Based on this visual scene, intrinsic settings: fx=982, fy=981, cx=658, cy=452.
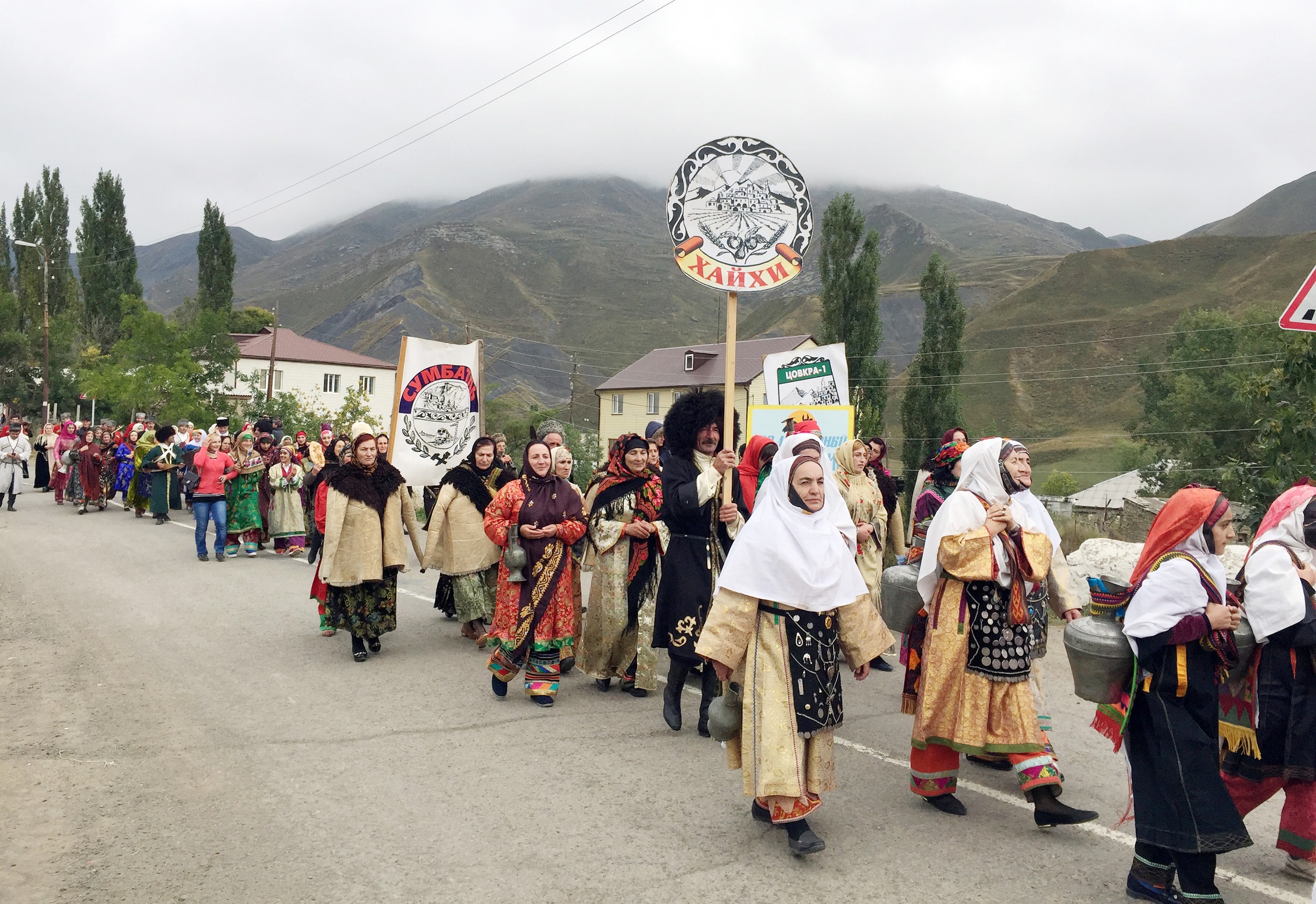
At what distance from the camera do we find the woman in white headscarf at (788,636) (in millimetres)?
4246

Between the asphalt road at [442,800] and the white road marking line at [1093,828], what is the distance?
2 cm

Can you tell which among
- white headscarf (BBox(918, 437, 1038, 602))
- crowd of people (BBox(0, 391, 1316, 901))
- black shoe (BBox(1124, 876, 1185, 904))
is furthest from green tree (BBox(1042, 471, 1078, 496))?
black shoe (BBox(1124, 876, 1185, 904))

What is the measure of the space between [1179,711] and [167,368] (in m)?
30.6

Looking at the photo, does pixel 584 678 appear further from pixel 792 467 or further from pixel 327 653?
pixel 792 467

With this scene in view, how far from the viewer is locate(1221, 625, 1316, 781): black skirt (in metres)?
3.98

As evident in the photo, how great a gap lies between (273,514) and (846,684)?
31.1ft

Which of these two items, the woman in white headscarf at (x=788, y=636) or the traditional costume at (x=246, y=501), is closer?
the woman in white headscarf at (x=788, y=636)

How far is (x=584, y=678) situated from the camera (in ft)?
24.4

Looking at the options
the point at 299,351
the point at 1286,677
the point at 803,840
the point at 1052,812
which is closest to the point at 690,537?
the point at 803,840

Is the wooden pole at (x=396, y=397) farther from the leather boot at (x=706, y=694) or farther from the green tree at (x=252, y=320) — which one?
the green tree at (x=252, y=320)

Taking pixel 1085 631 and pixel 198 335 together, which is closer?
pixel 1085 631

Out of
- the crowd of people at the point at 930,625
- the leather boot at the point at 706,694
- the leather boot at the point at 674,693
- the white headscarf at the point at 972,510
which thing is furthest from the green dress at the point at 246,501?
the white headscarf at the point at 972,510

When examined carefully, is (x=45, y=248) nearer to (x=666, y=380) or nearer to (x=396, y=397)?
(x=666, y=380)

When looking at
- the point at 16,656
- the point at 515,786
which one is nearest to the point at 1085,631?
the point at 515,786
